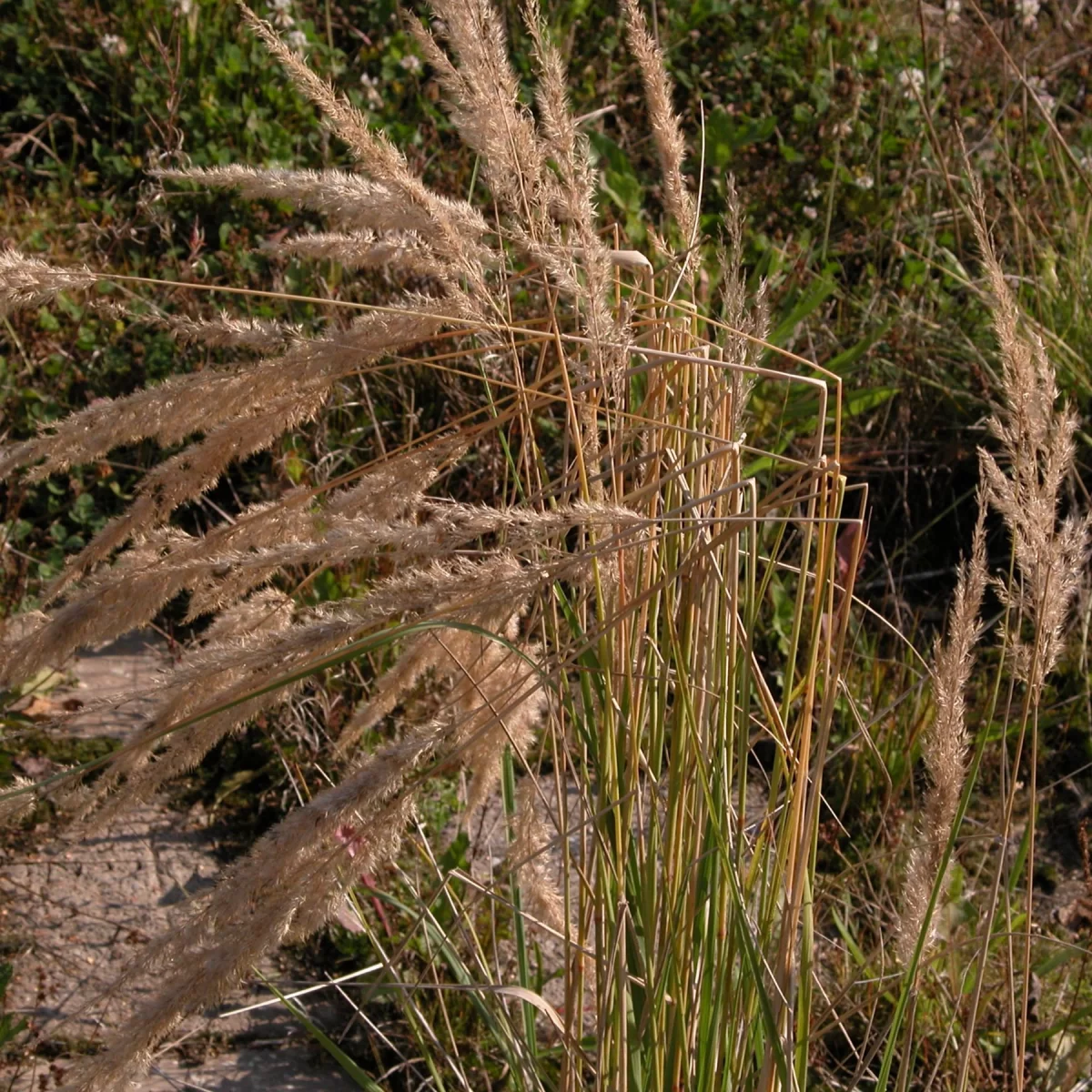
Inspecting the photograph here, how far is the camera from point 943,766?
1359mm

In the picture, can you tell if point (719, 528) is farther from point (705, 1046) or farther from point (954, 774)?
point (705, 1046)

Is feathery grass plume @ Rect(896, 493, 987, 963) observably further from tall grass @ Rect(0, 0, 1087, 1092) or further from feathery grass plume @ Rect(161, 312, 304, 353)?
feathery grass plume @ Rect(161, 312, 304, 353)

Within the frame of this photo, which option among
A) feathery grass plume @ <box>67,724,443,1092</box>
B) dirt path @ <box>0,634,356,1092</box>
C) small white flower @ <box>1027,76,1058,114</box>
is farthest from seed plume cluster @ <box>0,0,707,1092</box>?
small white flower @ <box>1027,76,1058,114</box>

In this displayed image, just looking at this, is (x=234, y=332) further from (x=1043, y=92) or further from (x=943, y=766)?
(x=1043, y=92)

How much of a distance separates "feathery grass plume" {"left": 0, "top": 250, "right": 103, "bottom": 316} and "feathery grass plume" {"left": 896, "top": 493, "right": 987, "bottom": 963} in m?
0.93

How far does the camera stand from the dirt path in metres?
2.20

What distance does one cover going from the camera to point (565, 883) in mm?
1573

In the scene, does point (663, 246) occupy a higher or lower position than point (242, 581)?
higher

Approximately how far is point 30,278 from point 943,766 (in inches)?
39.1

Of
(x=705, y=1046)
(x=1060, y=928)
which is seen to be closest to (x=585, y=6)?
(x=1060, y=928)

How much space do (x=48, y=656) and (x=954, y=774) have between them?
880 millimetres

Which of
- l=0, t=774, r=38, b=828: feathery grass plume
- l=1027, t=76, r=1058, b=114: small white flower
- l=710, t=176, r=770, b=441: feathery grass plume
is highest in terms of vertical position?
l=710, t=176, r=770, b=441: feathery grass plume

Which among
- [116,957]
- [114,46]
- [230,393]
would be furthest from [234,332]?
[114,46]

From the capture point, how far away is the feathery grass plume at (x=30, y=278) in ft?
3.99
